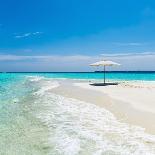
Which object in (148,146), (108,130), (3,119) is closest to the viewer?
(148,146)

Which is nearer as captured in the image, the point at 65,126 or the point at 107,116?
the point at 65,126

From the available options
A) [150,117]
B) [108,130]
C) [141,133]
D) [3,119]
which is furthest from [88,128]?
[3,119]

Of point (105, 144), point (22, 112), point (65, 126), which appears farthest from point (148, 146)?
point (22, 112)

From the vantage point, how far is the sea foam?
5.34m

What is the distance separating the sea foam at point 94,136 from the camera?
534 centimetres

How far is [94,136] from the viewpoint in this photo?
639cm

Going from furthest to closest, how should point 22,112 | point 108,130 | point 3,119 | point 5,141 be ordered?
point 22,112 → point 3,119 → point 108,130 → point 5,141

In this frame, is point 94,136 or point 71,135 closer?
point 94,136

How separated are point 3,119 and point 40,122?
4.65 ft

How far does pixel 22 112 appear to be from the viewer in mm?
10195

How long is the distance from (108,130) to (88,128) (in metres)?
0.58

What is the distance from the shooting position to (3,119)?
891 centimetres

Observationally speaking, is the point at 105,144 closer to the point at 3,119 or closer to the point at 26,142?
the point at 26,142

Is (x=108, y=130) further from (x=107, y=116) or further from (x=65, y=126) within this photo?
(x=107, y=116)
